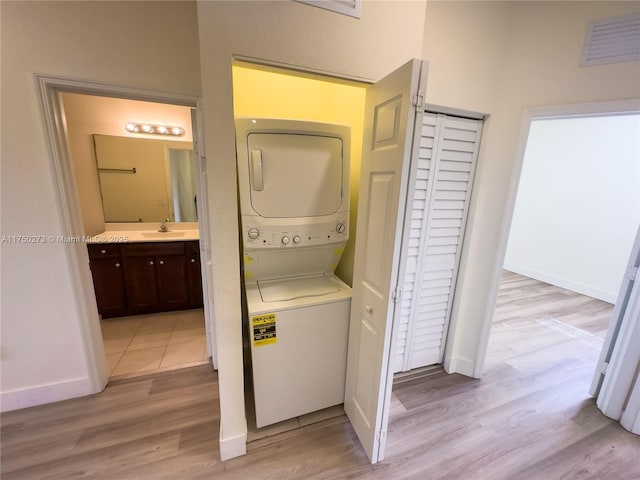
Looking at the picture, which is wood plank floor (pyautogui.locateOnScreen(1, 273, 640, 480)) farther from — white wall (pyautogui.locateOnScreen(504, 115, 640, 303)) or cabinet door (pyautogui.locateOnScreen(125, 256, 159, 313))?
white wall (pyautogui.locateOnScreen(504, 115, 640, 303))

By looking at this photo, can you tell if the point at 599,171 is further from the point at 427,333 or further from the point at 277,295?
the point at 277,295

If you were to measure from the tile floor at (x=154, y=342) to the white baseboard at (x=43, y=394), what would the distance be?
0.72ft

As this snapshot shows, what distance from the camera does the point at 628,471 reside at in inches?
58.6

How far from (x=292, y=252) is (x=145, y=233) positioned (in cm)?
231

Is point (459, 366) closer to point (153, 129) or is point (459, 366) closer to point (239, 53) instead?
point (239, 53)

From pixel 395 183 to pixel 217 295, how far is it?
1001 millimetres

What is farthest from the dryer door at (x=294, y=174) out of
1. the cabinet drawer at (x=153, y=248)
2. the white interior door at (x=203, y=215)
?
the cabinet drawer at (x=153, y=248)

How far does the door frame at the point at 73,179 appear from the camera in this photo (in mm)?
1510

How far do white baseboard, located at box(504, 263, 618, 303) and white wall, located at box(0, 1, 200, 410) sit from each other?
5475 mm

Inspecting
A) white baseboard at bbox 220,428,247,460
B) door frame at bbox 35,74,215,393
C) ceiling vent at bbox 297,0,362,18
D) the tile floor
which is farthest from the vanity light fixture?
white baseboard at bbox 220,428,247,460

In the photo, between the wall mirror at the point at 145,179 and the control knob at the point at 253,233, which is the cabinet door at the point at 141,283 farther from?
the control knob at the point at 253,233

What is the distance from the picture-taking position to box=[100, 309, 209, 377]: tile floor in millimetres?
2229

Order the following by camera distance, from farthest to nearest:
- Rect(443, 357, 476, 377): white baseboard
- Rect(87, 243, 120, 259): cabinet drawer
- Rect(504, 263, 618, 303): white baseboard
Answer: Rect(504, 263, 618, 303): white baseboard
Rect(87, 243, 120, 259): cabinet drawer
Rect(443, 357, 476, 377): white baseboard

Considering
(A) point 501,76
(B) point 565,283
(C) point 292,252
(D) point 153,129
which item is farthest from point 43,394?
(B) point 565,283
